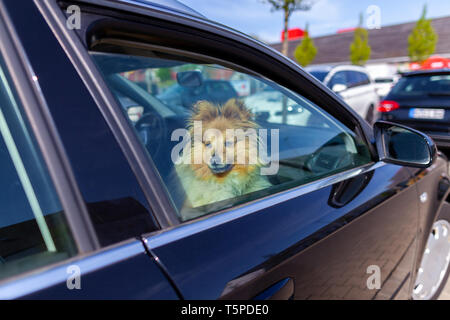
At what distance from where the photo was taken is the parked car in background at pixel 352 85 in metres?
7.18

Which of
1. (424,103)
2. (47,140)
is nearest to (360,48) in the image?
(424,103)

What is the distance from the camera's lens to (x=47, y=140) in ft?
2.30

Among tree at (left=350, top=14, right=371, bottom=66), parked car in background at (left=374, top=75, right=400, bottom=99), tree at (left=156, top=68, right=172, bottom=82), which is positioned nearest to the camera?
tree at (left=156, top=68, right=172, bottom=82)

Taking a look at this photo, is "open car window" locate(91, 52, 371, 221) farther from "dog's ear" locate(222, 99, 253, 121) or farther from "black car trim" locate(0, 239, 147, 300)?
"black car trim" locate(0, 239, 147, 300)

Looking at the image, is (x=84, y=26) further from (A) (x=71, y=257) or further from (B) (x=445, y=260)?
(B) (x=445, y=260)

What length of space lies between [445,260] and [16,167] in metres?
2.73

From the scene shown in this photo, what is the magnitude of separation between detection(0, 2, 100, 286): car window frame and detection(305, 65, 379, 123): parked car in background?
6.77 meters

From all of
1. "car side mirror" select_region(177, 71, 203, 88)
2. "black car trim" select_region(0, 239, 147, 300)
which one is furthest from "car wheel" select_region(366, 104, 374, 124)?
"black car trim" select_region(0, 239, 147, 300)

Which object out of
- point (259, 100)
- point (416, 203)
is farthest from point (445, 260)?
point (259, 100)

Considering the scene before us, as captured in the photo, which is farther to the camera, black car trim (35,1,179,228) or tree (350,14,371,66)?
tree (350,14,371,66)

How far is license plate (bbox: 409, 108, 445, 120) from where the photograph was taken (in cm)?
505

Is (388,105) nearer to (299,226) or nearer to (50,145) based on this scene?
(299,226)

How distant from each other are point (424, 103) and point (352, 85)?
2895 mm

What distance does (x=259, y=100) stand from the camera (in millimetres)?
6547
